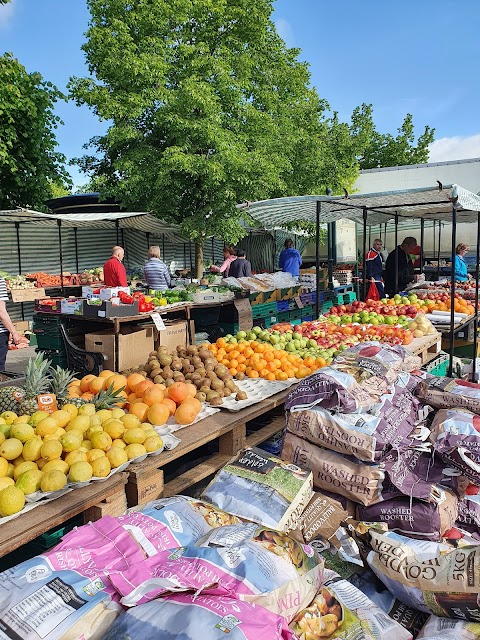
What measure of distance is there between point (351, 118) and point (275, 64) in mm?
8521

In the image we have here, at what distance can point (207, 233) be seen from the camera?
47.8 feet

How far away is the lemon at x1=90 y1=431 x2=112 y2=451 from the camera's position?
278cm

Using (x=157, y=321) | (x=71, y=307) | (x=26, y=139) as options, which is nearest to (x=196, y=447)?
(x=157, y=321)

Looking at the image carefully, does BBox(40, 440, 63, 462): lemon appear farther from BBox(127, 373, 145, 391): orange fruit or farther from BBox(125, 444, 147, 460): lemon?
BBox(127, 373, 145, 391): orange fruit

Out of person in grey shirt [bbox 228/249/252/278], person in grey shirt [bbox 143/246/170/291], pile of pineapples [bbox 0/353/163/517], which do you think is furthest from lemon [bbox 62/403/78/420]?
person in grey shirt [bbox 228/249/252/278]

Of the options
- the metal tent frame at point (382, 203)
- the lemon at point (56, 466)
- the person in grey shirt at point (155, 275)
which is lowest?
the lemon at point (56, 466)

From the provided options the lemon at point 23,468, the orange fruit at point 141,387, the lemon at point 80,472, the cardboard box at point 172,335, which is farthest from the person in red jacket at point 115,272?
the lemon at point 80,472

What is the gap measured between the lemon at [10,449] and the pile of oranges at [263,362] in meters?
2.26

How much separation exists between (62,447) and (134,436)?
40 centimetres

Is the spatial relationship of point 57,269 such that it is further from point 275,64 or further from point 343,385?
point 343,385

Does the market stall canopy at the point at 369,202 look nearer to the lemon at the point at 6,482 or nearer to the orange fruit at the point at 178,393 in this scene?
the orange fruit at the point at 178,393

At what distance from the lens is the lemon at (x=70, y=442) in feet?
8.87

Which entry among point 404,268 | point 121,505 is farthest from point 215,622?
point 404,268

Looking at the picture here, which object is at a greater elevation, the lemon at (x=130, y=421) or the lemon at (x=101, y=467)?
the lemon at (x=130, y=421)
